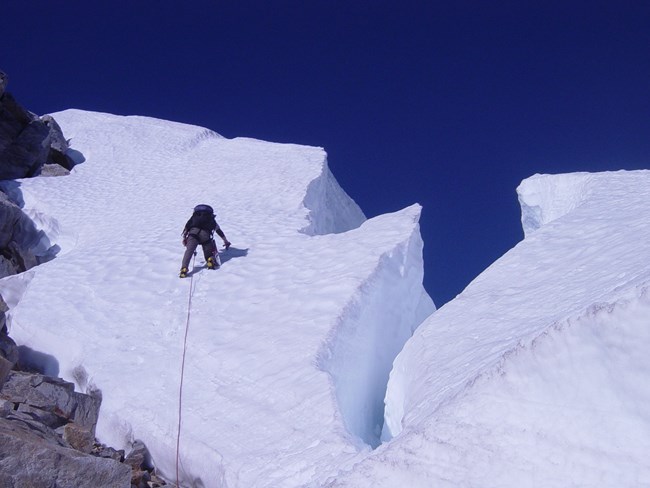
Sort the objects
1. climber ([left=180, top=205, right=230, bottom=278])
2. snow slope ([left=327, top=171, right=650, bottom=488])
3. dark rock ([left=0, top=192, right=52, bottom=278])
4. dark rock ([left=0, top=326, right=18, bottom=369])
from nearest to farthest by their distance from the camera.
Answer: snow slope ([left=327, top=171, right=650, bottom=488]) → dark rock ([left=0, top=326, right=18, bottom=369]) → climber ([left=180, top=205, right=230, bottom=278]) → dark rock ([left=0, top=192, right=52, bottom=278])

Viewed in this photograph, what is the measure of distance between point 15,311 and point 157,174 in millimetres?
7708

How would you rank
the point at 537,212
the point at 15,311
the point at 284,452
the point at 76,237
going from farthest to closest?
the point at 76,237, the point at 537,212, the point at 15,311, the point at 284,452

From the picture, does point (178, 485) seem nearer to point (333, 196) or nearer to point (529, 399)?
point (529, 399)

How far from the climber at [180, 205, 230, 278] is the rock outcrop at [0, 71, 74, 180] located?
292 inches

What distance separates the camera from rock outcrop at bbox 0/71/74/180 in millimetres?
15320

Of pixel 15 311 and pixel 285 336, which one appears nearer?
pixel 285 336

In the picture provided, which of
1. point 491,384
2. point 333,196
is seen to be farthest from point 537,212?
point 491,384

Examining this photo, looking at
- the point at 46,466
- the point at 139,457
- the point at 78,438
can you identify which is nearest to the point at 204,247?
the point at 139,457

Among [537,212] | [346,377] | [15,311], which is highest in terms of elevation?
[537,212]

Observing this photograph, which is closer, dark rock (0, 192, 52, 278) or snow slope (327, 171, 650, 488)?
snow slope (327, 171, 650, 488)

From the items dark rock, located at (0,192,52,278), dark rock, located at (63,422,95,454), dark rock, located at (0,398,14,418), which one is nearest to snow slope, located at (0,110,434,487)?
dark rock, located at (0,192,52,278)

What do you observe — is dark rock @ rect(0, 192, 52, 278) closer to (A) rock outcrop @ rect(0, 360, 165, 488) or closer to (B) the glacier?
(B) the glacier

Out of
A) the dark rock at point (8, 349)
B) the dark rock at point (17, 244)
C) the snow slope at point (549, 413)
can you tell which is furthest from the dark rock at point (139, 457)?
the dark rock at point (17, 244)

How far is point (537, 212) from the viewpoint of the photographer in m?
11.3
